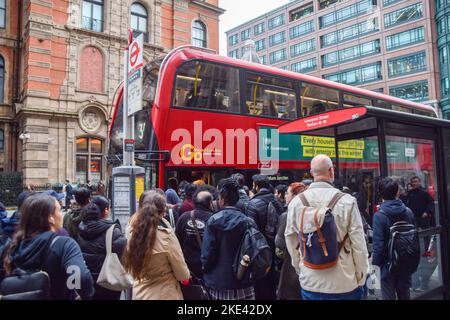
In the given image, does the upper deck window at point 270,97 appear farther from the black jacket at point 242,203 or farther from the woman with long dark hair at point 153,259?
the woman with long dark hair at point 153,259

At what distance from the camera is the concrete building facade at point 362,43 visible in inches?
1512

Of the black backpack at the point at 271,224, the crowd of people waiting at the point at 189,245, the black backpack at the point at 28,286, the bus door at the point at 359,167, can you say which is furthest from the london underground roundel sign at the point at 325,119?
the black backpack at the point at 28,286

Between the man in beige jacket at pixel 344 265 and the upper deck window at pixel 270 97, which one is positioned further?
the upper deck window at pixel 270 97

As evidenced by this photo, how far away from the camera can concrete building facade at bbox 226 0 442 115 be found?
38406mm

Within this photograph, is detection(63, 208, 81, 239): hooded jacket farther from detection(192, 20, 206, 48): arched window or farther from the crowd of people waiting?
detection(192, 20, 206, 48): arched window

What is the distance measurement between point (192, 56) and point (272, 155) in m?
3.24

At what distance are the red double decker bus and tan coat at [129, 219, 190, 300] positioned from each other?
4781 millimetres

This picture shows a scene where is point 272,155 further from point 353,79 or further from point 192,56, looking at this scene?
point 353,79

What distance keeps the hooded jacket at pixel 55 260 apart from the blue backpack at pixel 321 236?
1762 mm

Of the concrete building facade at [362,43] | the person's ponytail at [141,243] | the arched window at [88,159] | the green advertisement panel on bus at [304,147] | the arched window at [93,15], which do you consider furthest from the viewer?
the concrete building facade at [362,43]

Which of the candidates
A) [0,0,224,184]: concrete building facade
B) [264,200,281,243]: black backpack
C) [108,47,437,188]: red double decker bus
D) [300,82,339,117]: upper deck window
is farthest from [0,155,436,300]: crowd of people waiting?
[0,0,224,184]: concrete building facade

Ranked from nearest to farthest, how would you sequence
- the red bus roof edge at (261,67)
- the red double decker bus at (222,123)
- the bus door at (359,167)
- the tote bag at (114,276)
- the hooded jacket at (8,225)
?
1. the tote bag at (114,276)
2. the hooded jacket at (8,225)
3. the bus door at (359,167)
4. the red double decker bus at (222,123)
5. the red bus roof edge at (261,67)

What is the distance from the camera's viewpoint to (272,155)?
380 inches

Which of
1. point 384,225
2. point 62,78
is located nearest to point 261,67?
point 384,225
